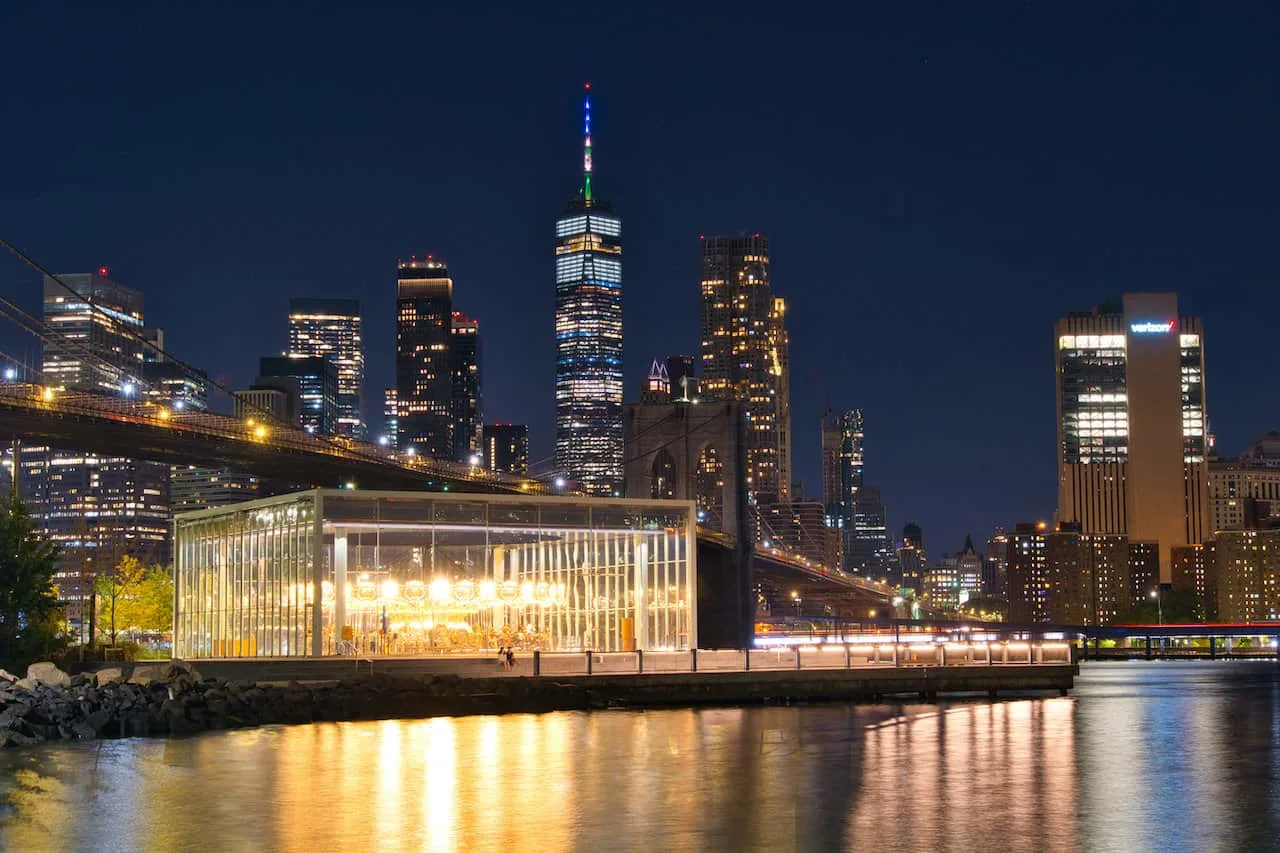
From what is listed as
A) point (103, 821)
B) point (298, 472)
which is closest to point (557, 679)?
point (103, 821)

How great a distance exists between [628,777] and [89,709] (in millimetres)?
16488

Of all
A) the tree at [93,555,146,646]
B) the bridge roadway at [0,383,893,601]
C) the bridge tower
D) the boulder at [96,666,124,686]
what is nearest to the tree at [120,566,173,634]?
the tree at [93,555,146,646]

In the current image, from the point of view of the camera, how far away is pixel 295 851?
68.8 feet

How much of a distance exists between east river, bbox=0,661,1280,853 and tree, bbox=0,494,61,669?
23374mm

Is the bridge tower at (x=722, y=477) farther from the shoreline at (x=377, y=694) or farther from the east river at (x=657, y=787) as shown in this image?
the east river at (x=657, y=787)

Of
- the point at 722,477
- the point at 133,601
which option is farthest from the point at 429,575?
the point at 722,477

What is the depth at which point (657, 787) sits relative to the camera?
27328mm

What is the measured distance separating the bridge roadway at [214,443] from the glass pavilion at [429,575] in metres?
16.2

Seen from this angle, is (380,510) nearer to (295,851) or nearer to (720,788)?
(720,788)

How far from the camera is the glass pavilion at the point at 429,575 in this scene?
55219mm

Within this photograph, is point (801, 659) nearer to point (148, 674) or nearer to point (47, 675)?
point (148, 674)

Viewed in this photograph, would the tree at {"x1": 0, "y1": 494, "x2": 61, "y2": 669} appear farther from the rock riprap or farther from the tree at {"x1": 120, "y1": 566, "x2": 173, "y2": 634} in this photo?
the tree at {"x1": 120, "y1": 566, "x2": 173, "y2": 634}

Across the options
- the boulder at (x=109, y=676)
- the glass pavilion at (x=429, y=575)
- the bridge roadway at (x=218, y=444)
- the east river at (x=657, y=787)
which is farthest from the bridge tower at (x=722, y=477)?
the east river at (x=657, y=787)

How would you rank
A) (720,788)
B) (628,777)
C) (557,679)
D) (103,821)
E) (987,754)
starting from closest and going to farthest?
(103,821), (720,788), (628,777), (987,754), (557,679)
